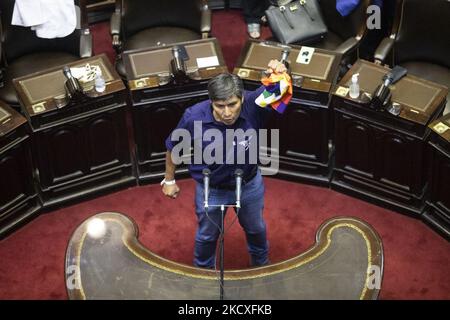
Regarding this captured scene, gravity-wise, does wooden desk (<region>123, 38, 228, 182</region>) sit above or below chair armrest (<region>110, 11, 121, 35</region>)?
below

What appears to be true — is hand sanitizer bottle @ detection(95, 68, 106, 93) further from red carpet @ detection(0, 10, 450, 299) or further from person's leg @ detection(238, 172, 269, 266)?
person's leg @ detection(238, 172, 269, 266)

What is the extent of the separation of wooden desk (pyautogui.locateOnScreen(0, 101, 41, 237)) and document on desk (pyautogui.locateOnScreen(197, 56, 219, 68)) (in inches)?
46.7

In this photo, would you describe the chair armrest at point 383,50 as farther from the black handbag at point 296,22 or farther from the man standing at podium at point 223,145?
the man standing at podium at point 223,145

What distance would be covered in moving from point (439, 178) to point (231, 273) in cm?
168

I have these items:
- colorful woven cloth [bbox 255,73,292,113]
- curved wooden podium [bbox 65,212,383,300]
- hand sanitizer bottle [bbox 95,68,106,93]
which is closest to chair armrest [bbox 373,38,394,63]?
colorful woven cloth [bbox 255,73,292,113]

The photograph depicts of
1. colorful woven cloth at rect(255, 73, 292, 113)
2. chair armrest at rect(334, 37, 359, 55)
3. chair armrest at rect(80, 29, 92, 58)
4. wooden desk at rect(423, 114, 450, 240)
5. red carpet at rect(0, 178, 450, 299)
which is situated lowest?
red carpet at rect(0, 178, 450, 299)

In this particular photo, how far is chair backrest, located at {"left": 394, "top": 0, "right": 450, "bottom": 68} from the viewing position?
4.95 metres

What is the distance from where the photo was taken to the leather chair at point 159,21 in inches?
213

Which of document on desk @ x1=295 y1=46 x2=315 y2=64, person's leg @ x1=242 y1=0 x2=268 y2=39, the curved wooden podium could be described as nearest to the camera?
the curved wooden podium

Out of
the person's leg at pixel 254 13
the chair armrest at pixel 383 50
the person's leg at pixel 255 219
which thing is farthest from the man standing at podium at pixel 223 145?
the person's leg at pixel 254 13

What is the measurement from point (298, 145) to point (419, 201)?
2.87 ft

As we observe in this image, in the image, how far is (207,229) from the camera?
4.02m

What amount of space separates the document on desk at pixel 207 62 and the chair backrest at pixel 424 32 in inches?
51.0

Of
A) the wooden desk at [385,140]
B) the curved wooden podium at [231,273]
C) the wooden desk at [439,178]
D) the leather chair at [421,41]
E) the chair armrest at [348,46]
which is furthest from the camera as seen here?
the chair armrest at [348,46]
